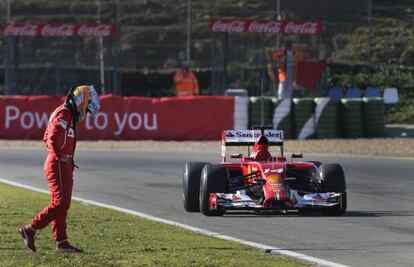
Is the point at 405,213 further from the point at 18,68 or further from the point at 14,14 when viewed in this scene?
the point at 14,14

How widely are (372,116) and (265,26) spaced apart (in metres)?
5.93

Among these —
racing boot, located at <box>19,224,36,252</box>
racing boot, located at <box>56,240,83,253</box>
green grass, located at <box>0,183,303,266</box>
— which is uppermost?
racing boot, located at <box>19,224,36,252</box>

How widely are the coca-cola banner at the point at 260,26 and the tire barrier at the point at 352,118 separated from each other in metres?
5.59

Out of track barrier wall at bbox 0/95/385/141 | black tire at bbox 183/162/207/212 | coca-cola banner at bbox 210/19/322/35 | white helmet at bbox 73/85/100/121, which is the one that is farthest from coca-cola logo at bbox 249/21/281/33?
white helmet at bbox 73/85/100/121

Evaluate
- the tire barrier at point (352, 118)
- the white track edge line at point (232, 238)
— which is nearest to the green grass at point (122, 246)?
the white track edge line at point (232, 238)

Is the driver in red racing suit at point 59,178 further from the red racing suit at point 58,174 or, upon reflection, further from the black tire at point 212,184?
the black tire at point 212,184

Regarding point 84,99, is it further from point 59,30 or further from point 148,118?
point 59,30

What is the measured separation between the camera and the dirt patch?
79.4ft

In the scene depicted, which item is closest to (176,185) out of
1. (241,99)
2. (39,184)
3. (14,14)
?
(39,184)

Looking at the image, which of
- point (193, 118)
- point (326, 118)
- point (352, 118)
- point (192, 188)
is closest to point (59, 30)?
point (193, 118)

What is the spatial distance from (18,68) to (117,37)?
12.5 feet

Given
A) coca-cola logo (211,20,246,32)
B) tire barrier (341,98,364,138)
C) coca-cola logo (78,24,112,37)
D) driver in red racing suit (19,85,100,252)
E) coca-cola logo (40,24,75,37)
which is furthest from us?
coca-cola logo (40,24,75,37)

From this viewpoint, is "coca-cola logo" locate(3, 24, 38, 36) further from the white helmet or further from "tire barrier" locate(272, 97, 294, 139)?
the white helmet

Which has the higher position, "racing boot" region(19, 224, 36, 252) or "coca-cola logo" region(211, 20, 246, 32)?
"coca-cola logo" region(211, 20, 246, 32)
